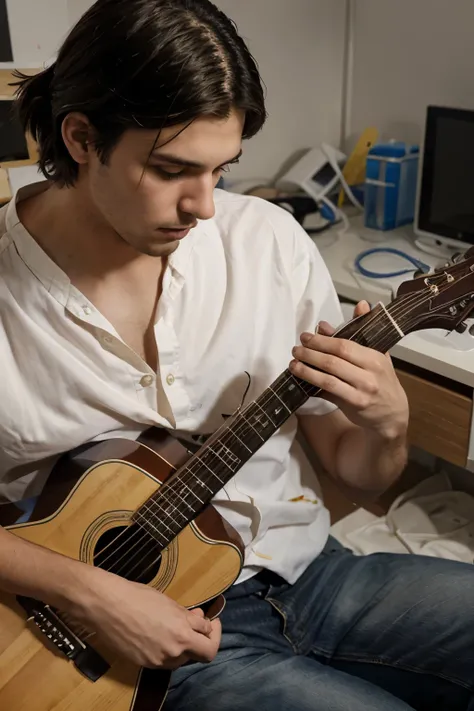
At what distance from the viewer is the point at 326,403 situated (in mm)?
1046

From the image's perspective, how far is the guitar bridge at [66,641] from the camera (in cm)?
89

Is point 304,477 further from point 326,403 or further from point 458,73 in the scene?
point 458,73

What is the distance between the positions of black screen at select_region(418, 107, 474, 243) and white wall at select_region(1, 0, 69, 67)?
81 cm

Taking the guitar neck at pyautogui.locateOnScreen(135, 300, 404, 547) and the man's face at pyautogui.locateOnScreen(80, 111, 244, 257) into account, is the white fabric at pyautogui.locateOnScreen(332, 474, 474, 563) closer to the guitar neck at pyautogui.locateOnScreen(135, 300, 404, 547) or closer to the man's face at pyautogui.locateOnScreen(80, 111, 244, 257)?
the guitar neck at pyautogui.locateOnScreen(135, 300, 404, 547)

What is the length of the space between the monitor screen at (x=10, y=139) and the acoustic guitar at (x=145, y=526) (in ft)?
2.52

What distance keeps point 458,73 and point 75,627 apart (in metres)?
1.49

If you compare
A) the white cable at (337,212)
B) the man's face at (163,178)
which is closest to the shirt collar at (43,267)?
the man's face at (163,178)

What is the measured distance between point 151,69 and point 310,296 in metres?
0.41

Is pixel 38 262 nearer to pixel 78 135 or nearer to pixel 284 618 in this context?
pixel 78 135

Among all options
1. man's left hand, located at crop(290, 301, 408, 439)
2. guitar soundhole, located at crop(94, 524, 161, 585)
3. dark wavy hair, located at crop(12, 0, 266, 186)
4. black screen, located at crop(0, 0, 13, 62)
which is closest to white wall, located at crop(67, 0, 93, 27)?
black screen, located at crop(0, 0, 13, 62)

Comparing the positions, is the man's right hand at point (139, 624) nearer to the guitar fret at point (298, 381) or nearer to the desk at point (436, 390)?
the guitar fret at point (298, 381)

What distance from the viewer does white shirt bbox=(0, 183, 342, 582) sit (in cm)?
91

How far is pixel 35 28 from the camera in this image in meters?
1.40

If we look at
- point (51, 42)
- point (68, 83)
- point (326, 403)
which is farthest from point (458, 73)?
point (68, 83)
